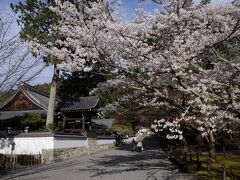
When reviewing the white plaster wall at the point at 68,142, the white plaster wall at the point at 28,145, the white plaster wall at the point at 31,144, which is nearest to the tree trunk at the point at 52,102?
the white plaster wall at the point at 68,142

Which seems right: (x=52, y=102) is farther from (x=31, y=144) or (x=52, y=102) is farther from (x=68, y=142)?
(x=31, y=144)

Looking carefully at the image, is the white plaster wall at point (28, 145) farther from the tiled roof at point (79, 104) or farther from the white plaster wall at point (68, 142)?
the tiled roof at point (79, 104)

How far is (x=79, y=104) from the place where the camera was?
31.6 meters

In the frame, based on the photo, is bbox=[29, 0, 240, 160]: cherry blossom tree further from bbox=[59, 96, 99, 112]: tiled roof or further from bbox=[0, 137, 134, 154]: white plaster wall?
bbox=[59, 96, 99, 112]: tiled roof

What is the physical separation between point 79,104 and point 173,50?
79.9 feet

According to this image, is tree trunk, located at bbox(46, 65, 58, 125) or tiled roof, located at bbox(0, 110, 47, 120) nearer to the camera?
tree trunk, located at bbox(46, 65, 58, 125)

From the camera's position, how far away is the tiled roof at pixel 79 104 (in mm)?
30750

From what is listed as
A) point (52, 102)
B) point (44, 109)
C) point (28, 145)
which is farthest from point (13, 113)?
point (28, 145)

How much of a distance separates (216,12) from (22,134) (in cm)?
1859

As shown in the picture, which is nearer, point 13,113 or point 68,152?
point 68,152

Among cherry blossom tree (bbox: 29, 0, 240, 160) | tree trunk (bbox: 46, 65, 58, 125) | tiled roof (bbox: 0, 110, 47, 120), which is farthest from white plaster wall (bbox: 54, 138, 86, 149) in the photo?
cherry blossom tree (bbox: 29, 0, 240, 160)

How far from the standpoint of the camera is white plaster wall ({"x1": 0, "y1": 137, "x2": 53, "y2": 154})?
22672mm

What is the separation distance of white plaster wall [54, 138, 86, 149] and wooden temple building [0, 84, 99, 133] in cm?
242

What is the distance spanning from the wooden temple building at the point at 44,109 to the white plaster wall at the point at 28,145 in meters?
6.02
